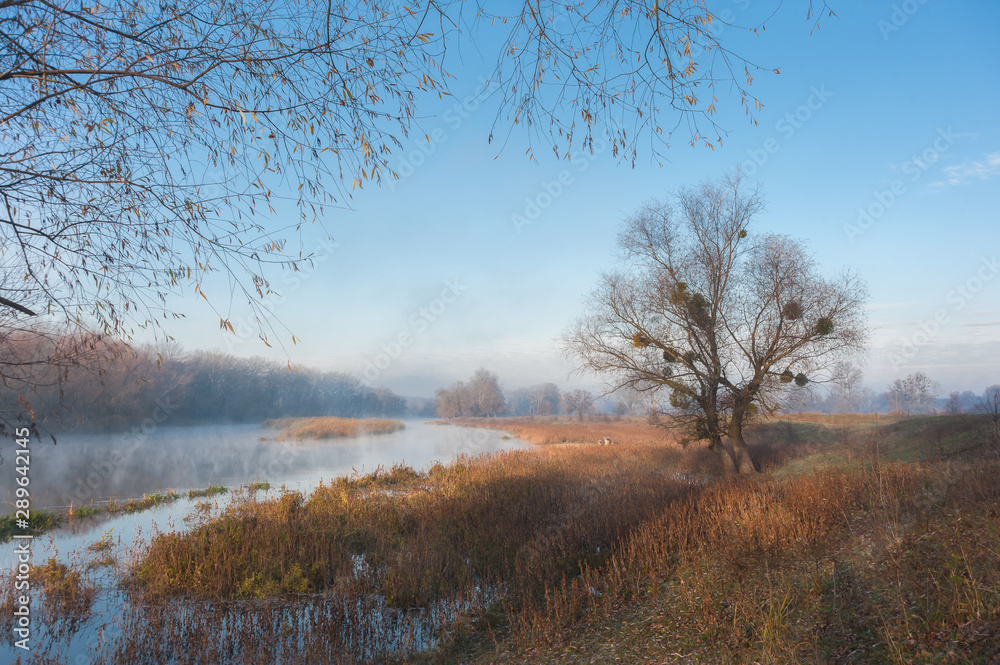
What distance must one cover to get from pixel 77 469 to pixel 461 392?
8837 centimetres

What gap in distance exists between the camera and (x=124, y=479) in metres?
16.8

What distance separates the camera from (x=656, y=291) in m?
15.5

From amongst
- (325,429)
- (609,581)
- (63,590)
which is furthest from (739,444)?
(325,429)

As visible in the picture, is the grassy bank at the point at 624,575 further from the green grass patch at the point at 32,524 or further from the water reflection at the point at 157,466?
the water reflection at the point at 157,466

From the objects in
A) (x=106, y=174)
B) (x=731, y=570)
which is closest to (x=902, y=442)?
(x=731, y=570)

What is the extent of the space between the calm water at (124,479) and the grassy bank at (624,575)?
88 centimetres

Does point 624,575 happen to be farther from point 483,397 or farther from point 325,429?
point 483,397

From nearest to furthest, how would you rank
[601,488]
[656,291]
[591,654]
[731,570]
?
[591,654]
[731,570]
[601,488]
[656,291]

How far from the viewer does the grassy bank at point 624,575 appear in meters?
3.77

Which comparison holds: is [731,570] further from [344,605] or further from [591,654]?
[344,605]

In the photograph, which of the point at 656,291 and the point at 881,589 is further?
the point at 656,291

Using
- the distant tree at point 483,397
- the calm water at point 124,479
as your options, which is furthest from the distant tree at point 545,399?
the calm water at point 124,479

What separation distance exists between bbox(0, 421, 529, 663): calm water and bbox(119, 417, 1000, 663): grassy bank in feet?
2.88

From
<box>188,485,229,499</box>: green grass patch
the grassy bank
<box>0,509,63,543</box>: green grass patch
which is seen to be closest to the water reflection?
<box>0,509,63,543</box>: green grass patch
